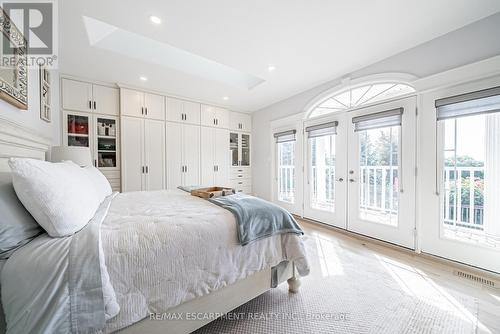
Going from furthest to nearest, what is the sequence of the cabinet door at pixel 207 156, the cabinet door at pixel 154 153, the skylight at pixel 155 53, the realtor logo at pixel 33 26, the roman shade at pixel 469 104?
the cabinet door at pixel 207 156, the cabinet door at pixel 154 153, the skylight at pixel 155 53, the roman shade at pixel 469 104, the realtor logo at pixel 33 26

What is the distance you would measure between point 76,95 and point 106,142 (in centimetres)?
80

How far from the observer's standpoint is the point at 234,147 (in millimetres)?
4938

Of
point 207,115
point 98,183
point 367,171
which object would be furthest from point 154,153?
Answer: point 367,171

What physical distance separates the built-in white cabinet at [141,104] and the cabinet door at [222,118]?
1.16 meters

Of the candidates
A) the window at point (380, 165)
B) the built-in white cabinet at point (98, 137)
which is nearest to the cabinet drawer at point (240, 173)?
the built-in white cabinet at point (98, 137)

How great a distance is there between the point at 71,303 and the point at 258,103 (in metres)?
4.28

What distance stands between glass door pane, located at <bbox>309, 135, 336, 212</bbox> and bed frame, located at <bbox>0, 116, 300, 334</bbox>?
206cm

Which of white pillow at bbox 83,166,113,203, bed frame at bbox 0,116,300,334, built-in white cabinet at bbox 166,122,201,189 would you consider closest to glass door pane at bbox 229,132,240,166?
built-in white cabinet at bbox 166,122,201,189

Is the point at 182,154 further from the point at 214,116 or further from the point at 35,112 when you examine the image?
the point at 35,112

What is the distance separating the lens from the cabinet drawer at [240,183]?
4.89 m

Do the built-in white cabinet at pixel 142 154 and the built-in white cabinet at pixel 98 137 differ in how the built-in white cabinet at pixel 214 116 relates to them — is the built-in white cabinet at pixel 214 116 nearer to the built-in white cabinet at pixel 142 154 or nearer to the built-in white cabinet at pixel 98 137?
the built-in white cabinet at pixel 142 154

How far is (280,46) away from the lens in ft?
7.65

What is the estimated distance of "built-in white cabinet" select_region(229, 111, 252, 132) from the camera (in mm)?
4855

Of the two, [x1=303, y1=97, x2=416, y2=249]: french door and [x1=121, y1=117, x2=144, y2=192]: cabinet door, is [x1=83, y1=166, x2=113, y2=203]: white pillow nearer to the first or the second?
[x1=121, y1=117, x2=144, y2=192]: cabinet door
